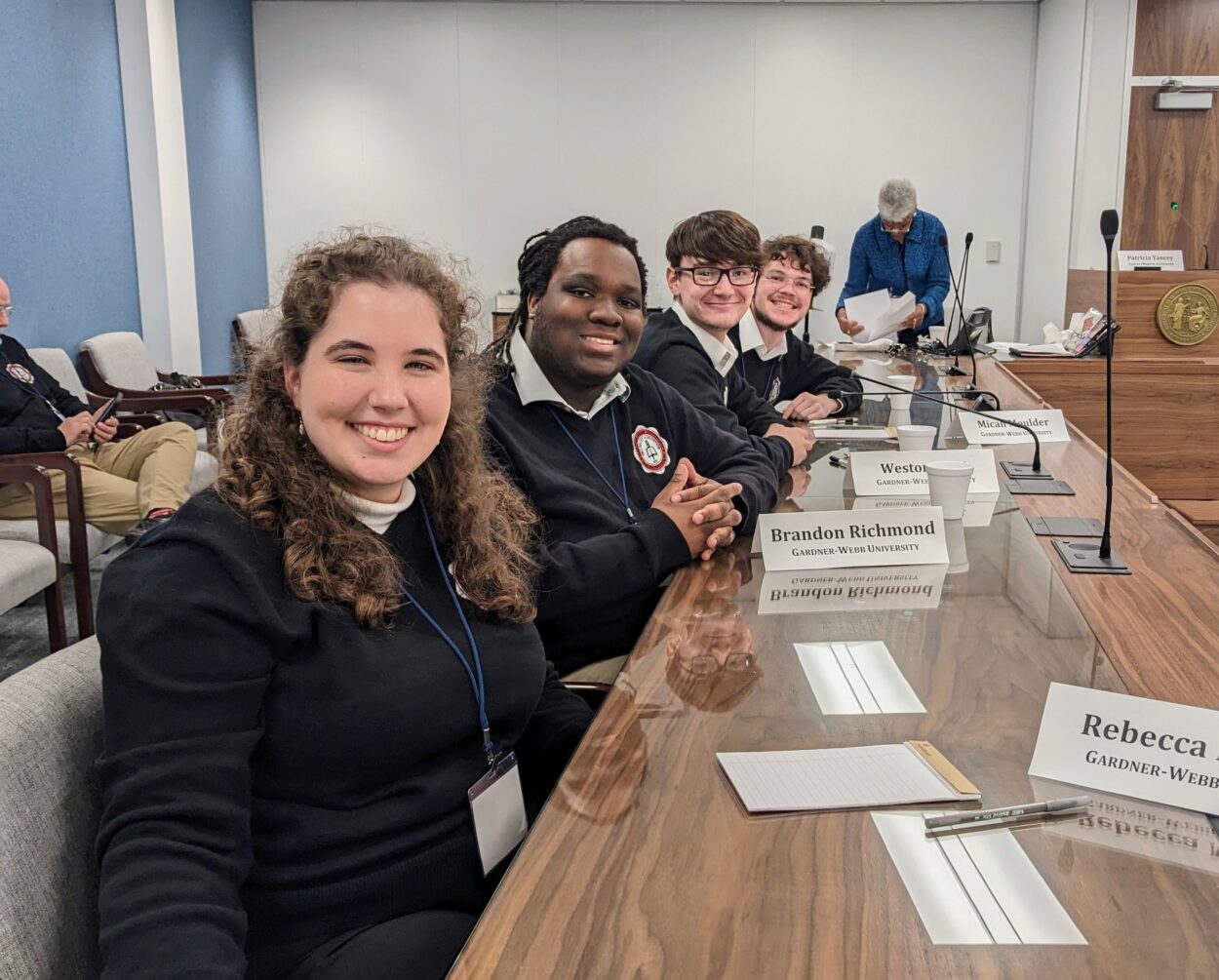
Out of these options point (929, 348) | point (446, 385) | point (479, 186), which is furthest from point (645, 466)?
point (479, 186)

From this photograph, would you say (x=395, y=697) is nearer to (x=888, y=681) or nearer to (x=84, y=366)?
(x=888, y=681)

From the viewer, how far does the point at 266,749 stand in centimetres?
99

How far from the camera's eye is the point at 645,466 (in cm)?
196

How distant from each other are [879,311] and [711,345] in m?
2.28

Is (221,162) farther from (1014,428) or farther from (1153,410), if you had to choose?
(1014,428)

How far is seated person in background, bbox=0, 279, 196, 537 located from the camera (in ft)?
10.3

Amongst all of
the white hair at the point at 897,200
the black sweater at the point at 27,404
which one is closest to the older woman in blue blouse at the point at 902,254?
the white hair at the point at 897,200

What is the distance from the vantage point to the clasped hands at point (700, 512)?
5.45 ft

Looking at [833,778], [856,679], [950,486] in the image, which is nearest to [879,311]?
[950,486]

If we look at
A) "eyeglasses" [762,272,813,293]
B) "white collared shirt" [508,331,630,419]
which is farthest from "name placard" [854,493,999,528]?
"eyeglasses" [762,272,813,293]

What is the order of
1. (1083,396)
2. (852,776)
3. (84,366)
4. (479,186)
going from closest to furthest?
(852,776) → (1083,396) → (84,366) → (479,186)

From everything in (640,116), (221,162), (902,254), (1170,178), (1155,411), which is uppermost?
(640,116)

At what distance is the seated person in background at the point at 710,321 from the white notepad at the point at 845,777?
1.51m

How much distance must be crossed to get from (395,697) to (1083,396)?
3678 mm
